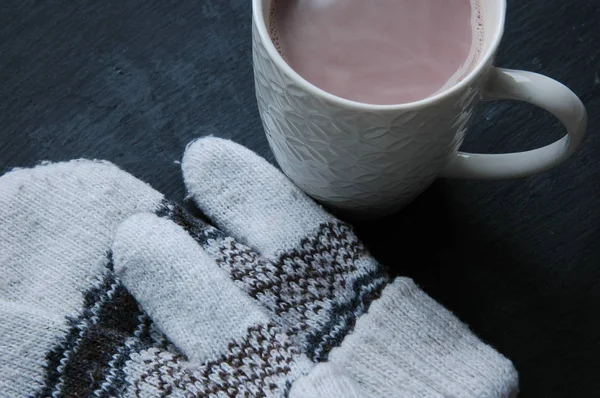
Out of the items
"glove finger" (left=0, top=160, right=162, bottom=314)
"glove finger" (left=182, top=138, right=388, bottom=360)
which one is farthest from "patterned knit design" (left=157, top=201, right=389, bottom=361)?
"glove finger" (left=0, top=160, right=162, bottom=314)

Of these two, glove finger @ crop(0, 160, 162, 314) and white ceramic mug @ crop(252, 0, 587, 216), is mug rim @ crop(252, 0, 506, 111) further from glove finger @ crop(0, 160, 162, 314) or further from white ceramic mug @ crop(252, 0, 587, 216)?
glove finger @ crop(0, 160, 162, 314)

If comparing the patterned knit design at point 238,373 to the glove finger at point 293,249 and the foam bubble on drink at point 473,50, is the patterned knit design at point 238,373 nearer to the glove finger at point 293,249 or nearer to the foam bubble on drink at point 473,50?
the glove finger at point 293,249

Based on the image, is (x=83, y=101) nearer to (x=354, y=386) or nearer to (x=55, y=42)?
(x=55, y=42)

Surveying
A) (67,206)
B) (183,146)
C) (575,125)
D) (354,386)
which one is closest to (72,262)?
(67,206)

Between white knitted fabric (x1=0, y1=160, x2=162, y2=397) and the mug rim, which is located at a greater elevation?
the mug rim

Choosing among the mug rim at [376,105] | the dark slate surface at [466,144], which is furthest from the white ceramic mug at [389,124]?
the dark slate surface at [466,144]

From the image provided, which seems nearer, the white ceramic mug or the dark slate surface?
the white ceramic mug
